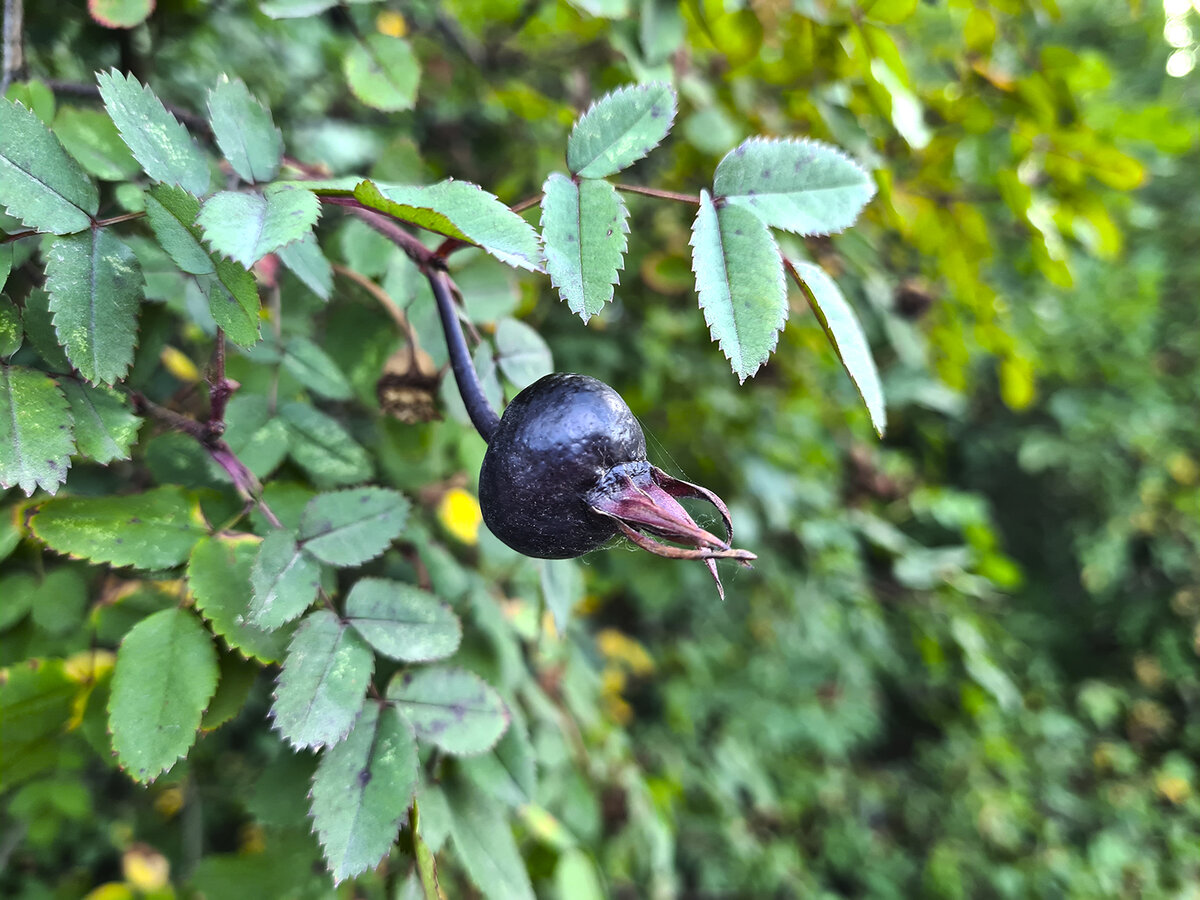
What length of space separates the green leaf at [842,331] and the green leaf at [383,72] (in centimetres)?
56

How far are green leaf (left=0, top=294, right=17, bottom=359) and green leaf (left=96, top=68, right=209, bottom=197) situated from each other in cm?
15

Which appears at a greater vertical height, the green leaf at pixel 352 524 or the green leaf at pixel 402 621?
the green leaf at pixel 352 524

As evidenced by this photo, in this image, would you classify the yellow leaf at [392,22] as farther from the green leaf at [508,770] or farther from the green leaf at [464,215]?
the green leaf at [508,770]

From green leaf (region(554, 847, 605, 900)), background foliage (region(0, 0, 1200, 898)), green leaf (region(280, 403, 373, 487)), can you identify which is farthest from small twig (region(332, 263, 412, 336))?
green leaf (region(554, 847, 605, 900))

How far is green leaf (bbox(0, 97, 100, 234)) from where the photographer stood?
1.64ft

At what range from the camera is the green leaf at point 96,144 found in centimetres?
70

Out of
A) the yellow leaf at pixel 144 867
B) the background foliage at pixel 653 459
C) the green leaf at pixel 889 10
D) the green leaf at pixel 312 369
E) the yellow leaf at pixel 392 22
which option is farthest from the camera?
the yellow leaf at pixel 144 867

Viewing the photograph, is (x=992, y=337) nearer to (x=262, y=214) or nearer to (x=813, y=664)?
(x=262, y=214)

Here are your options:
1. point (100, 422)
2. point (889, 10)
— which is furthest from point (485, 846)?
point (889, 10)

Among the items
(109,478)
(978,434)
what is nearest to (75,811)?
(109,478)

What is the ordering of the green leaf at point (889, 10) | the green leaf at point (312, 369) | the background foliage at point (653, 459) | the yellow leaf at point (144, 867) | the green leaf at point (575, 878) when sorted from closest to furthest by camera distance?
the background foliage at point (653, 459), the green leaf at point (312, 369), the green leaf at point (889, 10), the green leaf at point (575, 878), the yellow leaf at point (144, 867)

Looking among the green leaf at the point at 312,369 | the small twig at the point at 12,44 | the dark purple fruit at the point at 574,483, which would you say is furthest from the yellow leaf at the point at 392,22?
the dark purple fruit at the point at 574,483

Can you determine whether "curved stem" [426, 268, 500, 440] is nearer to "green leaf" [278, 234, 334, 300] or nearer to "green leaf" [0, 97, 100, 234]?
"green leaf" [278, 234, 334, 300]

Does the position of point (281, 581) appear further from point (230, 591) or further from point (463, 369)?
point (463, 369)
